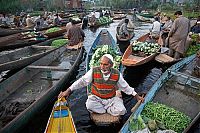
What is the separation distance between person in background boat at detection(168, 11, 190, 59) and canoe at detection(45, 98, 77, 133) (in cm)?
654

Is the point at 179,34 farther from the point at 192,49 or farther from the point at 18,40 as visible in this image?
the point at 18,40

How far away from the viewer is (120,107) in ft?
15.9

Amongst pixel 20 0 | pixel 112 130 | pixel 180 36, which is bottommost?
pixel 112 130

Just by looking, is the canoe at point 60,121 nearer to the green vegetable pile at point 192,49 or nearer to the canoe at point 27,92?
the canoe at point 27,92

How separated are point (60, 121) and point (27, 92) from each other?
2.95 m

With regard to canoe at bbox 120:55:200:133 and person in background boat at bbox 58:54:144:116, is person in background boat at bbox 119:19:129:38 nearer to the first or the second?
canoe at bbox 120:55:200:133

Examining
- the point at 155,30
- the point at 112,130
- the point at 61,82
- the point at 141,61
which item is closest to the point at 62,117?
the point at 112,130

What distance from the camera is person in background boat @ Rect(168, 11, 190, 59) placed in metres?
8.81

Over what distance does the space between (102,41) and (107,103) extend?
286 inches

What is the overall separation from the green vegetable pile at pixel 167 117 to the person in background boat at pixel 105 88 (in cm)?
38

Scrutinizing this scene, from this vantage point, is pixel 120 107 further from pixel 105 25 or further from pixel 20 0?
pixel 20 0

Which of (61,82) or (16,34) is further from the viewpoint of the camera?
(16,34)

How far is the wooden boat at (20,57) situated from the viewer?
7593mm

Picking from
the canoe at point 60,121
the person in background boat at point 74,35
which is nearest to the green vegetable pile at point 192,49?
the person in background boat at point 74,35
